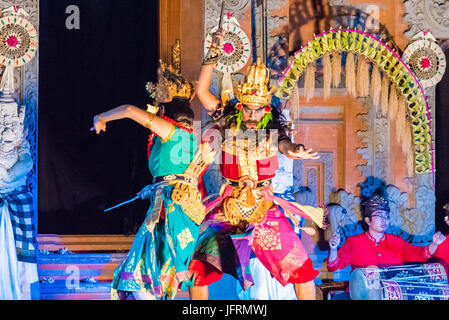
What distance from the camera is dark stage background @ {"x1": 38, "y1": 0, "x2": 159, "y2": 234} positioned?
5328mm

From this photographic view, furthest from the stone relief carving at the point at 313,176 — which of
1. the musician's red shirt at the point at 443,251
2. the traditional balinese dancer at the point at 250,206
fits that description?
the musician's red shirt at the point at 443,251

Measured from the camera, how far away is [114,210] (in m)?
5.35

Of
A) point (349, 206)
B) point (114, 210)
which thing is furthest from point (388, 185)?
point (114, 210)

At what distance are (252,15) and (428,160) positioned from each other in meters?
1.72

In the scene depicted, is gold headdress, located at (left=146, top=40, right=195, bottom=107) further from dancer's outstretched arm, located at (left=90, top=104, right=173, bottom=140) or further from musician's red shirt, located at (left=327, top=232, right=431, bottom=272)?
musician's red shirt, located at (left=327, top=232, right=431, bottom=272)

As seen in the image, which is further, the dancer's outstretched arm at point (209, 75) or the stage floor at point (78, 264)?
the stage floor at point (78, 264)

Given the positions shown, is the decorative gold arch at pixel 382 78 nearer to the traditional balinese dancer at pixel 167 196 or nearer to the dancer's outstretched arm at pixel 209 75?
the dancer's outstretched arm at pixel 209 75

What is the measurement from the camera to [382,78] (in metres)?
5.57

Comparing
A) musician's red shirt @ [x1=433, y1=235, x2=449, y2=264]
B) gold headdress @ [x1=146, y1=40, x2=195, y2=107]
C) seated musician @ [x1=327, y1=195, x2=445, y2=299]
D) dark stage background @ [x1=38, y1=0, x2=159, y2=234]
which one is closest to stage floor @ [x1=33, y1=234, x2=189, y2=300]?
dark stage background @ [x1=38, y1=0, x2=159, y2=234]

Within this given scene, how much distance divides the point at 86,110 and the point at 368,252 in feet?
7.53

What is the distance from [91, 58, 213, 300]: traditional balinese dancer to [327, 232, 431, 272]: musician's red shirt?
1184 mm

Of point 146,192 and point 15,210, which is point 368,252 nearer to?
point 146,192

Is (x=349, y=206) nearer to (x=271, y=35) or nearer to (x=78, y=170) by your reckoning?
(x=271, y=35)

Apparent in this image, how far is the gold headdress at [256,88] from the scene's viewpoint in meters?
4.89
